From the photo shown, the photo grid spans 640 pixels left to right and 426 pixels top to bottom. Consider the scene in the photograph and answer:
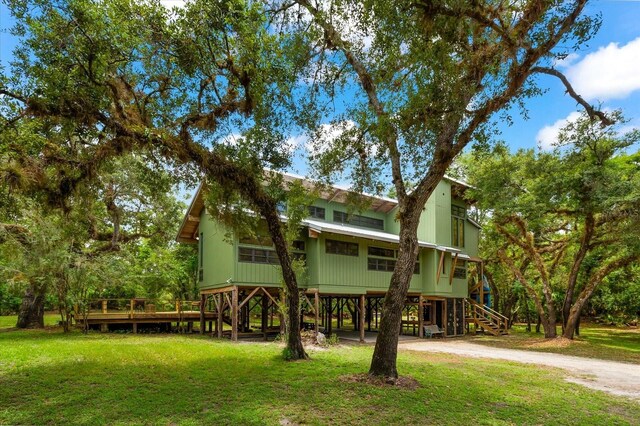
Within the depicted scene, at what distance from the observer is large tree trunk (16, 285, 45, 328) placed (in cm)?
2080

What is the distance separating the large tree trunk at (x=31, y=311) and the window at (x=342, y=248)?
13838 millimetres

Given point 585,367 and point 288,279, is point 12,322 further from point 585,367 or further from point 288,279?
point 585,367

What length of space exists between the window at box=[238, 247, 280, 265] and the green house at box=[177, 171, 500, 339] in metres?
0.04

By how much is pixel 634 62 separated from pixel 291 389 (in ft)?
36.0

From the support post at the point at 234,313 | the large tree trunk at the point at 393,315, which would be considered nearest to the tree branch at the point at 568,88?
the large tree trunk at the point at 393,315

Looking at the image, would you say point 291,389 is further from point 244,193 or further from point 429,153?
point 429,153

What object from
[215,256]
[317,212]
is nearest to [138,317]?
[215,256]

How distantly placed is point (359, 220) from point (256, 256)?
612 cm

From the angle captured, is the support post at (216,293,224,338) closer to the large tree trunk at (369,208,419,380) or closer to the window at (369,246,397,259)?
the window at (369,246,397,259)

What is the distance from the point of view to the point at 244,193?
10273 millimetres

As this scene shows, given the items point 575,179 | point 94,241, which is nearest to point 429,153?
point 575,179

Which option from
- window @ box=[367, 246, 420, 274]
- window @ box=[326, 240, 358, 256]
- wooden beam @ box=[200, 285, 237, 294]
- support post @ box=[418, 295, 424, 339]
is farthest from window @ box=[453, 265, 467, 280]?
wooden beam @ box=[200, 285, 237, 294]

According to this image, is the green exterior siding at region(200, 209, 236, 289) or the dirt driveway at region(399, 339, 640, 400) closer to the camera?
the dirt driveway at region(399, 339, 640, 400)

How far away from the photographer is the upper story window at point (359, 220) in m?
20.3
